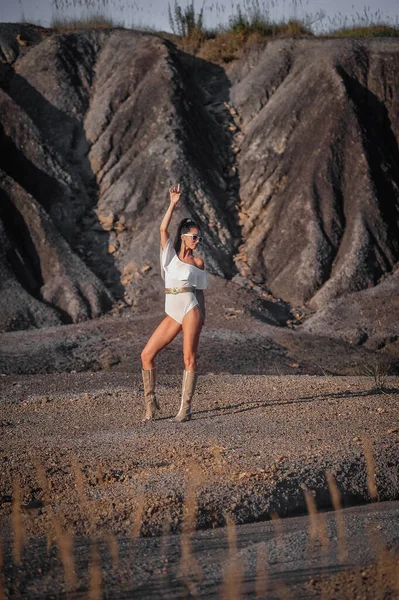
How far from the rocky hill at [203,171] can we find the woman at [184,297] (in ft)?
32.6

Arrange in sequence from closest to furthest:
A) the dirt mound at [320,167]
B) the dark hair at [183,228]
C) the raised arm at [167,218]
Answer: the raised arm at [167,218]
the dark hair at [183,228]
the dirt mound at [320,167]

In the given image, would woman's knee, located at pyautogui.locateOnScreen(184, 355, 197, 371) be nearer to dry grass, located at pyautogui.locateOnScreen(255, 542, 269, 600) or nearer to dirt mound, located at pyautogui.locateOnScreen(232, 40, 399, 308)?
dry grass, located at pyautogui.locateOnScreen(255, 542, 269, 600)

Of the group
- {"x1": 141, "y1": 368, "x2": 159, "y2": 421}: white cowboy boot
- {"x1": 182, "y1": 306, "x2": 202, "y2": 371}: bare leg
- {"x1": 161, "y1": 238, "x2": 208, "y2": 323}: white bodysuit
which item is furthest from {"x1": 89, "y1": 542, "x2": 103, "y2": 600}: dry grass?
{"x1": 141, "y1": 368, "x2": 159, "y2": 421}: white cowboy boot

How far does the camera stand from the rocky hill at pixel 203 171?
65.8 feet

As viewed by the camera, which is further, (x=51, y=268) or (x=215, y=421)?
(x=51, y=268)

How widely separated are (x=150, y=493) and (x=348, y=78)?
68.1 ft

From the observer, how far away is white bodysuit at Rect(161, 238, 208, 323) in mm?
8266

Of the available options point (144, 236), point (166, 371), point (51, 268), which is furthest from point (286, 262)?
point (166, 371)

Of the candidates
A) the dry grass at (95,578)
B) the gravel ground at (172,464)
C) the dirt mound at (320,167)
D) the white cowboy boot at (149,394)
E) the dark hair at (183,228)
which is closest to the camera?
the dry grass at (95,578)

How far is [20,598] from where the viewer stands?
4.05 meters

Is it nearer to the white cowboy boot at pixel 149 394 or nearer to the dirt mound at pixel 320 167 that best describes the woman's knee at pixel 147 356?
the white cowboy boot at pixel 149 394

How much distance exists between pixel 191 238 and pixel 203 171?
15.2 meters

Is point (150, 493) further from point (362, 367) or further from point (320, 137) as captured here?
point (320, 137)

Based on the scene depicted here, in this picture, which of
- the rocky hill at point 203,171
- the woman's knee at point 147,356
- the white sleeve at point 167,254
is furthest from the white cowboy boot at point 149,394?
the rocky hill at point 203,171
